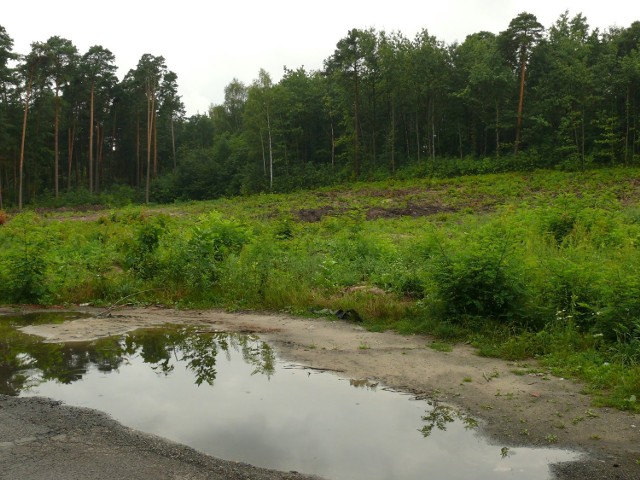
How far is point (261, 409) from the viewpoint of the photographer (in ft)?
20.0

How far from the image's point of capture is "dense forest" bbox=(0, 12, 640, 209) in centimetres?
4356

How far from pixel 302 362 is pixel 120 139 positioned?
2596 inches

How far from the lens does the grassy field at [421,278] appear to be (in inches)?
300

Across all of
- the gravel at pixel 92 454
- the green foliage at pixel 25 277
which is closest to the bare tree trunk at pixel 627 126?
the green foliage at pixel 25 277

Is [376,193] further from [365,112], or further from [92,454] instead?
[92,454]

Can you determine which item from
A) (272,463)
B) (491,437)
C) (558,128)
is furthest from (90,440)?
(558,128)

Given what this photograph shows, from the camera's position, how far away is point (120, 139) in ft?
221

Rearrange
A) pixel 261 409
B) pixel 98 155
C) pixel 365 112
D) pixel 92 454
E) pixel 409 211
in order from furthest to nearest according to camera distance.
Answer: pixel 98 155
pixel 365 112
pixel 409 211
pixel 261 409
pixel 92 454

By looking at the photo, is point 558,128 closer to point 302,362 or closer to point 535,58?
point 535,58

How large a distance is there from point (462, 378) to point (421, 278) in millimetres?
3893

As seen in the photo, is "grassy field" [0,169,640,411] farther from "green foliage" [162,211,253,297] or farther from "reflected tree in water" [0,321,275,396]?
"reflected tree in water" [0,321,275,396]

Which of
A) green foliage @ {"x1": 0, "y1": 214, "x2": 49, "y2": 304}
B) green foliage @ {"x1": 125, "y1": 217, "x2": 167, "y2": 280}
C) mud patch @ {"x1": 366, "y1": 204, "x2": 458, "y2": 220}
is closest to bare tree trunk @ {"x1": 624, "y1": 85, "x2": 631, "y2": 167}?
mud patch @ {"x1": 366, "y1": 204, "x2": 458, "y2": 220}

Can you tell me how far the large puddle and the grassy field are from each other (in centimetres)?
202

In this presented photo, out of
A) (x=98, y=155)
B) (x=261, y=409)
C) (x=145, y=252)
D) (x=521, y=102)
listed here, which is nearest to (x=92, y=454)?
(x=261, y=409)
